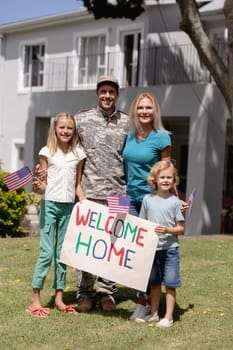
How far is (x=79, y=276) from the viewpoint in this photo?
6922 millimetres

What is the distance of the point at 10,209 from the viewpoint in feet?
44.2

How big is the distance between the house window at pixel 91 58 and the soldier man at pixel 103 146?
15.4m

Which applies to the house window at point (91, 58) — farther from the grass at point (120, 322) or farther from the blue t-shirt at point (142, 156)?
the blue t-shirt at point (142, 156)

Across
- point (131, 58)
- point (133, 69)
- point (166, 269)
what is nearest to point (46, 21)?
point (131, 58)

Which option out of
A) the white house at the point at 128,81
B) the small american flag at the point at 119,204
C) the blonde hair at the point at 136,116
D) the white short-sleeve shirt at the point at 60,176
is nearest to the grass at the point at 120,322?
the small american flag at the point at 119,204

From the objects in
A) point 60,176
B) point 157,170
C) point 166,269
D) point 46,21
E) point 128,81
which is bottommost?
point 166,269

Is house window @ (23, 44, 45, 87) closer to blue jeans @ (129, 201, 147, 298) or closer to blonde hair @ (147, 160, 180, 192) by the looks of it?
blue jeans @ (129, 201, 147, 298)

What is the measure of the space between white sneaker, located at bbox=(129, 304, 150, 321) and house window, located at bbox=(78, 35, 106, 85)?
1610 centimetres

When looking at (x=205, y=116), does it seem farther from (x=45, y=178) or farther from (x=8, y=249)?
(x=45, y=178)

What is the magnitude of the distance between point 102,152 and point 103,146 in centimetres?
6

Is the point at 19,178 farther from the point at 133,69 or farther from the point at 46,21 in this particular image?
the point at 46,21

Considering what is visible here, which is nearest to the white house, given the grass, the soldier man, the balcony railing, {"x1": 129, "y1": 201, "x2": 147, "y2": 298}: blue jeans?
the balcony railing

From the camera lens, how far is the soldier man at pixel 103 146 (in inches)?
260

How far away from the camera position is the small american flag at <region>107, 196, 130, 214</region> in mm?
6160
